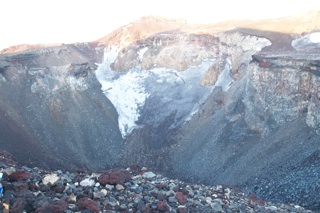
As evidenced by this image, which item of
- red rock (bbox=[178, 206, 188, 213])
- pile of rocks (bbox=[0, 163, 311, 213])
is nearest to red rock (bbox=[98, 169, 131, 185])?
pile of rocks (bbox=[0, 163, 311, 213])

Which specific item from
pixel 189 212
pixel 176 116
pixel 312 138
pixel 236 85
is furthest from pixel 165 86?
pixel 189 212

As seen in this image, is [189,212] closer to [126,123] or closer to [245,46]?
[126,123]

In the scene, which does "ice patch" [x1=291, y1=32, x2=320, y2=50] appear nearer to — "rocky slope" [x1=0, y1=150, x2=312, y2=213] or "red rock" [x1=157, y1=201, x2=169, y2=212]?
"rocky slope" [x1=0, y1=150, x2=312, y2=213]

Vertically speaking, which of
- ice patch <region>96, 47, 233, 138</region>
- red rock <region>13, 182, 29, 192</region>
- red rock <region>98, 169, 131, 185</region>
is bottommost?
ice patch <region>96, 47, 233, 138</region>

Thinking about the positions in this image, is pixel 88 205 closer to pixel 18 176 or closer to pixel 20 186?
pixel 20 186

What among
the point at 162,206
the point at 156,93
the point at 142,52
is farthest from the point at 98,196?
the point at 142,52

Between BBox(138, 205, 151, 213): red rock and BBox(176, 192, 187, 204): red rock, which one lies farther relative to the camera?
BBox(176, 192, 187, 204): red rock

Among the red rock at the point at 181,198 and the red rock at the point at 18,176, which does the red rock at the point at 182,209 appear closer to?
the red rock at the point at 181,198

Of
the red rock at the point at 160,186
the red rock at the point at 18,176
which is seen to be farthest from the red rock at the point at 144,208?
the red rock at the point at 18,176
